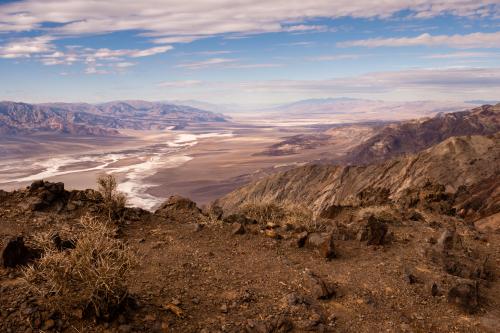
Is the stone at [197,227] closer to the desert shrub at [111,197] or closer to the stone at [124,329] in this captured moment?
the desert shrub at [111,197]

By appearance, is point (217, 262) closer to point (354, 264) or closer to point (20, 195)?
point (354, 264)

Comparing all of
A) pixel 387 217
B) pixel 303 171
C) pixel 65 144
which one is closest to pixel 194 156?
pixel 65 144

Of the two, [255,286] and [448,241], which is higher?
[255,286]

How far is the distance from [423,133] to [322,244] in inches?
4214

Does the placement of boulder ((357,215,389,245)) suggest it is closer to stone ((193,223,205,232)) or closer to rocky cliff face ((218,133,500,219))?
stone ((193,223,205,232))

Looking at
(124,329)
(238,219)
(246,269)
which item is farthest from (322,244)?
(124,329)

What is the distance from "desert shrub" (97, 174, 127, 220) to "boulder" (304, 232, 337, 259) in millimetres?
4503

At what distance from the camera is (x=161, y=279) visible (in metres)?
7.10

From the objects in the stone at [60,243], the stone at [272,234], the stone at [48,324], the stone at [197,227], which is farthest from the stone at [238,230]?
the stone at [48,324]

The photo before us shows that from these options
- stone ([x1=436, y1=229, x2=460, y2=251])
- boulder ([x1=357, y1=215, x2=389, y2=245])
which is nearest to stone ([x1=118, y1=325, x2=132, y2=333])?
boulder ([x1=357, y1=215, x2=389, y2=245])

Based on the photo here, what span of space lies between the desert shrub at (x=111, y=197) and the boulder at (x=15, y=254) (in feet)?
9.76

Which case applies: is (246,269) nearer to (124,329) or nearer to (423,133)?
(124,329)

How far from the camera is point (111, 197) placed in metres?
10.2

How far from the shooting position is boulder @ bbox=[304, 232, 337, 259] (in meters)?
8.80
